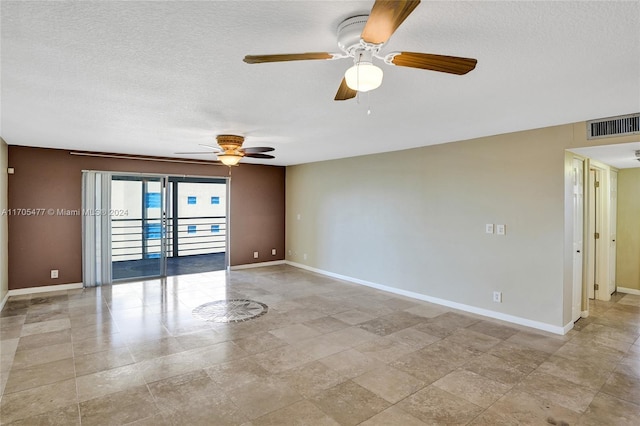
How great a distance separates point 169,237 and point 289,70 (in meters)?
7.58

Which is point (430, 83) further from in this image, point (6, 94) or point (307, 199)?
point (307, 199)

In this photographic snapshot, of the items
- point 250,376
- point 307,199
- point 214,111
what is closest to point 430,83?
point 214,111

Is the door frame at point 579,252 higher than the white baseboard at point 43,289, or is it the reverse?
the door frame at point 579,252

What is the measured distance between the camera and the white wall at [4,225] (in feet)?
15.3

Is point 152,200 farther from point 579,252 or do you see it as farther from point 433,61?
point 579,252

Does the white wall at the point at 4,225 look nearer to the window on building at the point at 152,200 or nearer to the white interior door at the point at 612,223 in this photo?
the window on building at the point at 152,200

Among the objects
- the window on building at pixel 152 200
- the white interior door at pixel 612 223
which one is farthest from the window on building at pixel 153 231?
the white interior door at pixel 612 223

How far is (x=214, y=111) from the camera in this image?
3238mm

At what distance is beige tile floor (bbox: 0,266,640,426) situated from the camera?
7.70 feet

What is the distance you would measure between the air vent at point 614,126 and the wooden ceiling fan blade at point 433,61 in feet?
8.86

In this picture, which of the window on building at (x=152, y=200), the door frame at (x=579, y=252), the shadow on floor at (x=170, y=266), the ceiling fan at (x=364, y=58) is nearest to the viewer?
the ceiling fan at (x=364, y=58)

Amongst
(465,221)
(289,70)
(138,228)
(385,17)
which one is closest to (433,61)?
(385,17)

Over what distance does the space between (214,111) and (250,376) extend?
2.44 meters

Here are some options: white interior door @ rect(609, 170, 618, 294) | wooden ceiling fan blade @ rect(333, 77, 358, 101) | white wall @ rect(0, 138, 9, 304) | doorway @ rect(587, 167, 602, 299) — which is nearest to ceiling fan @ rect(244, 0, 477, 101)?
wooden ceiling fan blade @ rect(333, 77, 358, 101)
